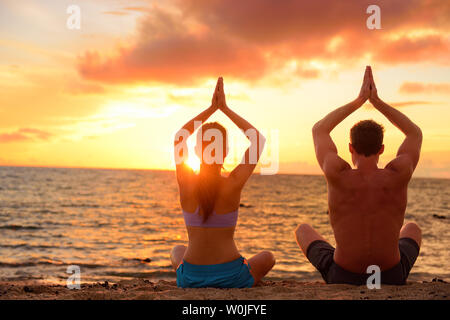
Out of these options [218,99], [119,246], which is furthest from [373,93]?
[119,246]

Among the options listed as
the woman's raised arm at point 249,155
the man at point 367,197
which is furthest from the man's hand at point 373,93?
the woman's raised arm at point 249,155

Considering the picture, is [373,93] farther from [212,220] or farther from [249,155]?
[212,220]

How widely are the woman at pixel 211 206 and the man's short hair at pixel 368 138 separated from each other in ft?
3.36

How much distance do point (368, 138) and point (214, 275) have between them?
7.44 feet

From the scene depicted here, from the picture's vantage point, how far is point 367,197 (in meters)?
3.96

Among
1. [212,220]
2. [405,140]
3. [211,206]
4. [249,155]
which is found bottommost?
[212,220]

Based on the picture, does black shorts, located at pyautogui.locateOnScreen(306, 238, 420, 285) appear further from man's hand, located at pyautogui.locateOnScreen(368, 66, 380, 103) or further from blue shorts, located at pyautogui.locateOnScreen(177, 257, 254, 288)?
man's hand, located at pyautogui.locateOnScreen(368, 66, 380, 103)

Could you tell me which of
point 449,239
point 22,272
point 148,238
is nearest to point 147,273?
point 22,272

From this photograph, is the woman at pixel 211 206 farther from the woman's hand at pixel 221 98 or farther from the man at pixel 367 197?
the man at pixel 367 197

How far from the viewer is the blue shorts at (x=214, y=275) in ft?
14.7

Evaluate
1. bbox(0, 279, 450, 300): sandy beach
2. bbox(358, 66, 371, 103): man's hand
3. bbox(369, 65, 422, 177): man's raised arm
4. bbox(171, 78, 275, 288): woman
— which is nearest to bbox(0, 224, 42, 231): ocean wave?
bbox(0, 279, 450, 300): sandy beach
